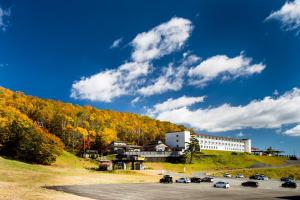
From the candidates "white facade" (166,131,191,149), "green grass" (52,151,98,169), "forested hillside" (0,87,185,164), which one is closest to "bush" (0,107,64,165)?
"forested hillside" (0,87,185,164)

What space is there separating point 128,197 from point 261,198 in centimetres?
1728

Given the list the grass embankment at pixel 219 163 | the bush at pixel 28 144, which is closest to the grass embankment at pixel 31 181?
the bush at pixel 28 144

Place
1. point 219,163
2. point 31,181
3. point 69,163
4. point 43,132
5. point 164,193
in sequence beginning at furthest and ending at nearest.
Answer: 1. point 219,163
2. point 69,163
3. point 43,132
4. point 31,181
5. point 164,193

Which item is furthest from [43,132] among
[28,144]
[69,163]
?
[69,163]

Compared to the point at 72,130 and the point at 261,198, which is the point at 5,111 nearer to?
the point at 72,130

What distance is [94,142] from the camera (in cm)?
16212

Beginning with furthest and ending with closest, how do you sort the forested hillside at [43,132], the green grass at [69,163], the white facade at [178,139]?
the white facade at [178,139] < the green grass at [69,163] < the forested hillside at [43,132]

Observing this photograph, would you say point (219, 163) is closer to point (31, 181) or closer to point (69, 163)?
point (69, 163)

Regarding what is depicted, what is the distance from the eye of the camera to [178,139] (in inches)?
7288

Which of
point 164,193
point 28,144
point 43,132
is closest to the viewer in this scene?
point 164,193

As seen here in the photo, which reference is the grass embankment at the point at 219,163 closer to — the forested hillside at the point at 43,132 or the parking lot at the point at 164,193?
→ the forested hillside at the point at 43,132

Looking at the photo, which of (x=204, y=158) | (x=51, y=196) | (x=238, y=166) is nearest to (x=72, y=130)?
(x=204, y=158)

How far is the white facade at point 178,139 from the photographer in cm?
18125

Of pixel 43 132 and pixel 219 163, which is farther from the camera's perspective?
pixel 219 163
